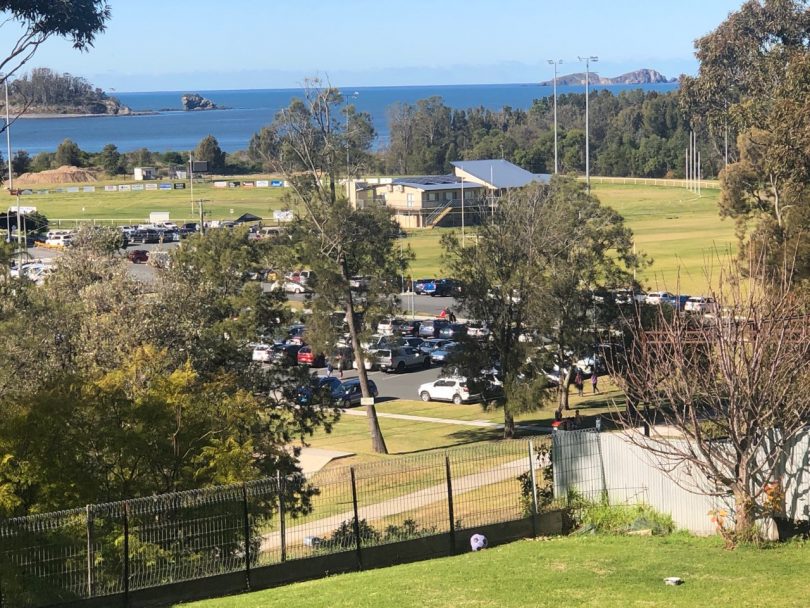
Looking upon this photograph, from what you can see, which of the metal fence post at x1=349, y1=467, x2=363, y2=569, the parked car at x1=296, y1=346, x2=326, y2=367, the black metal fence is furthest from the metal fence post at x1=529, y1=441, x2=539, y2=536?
the parked car at x1=296, y1=346, x2=326, y2=367

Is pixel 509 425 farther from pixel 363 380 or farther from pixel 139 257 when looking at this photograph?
pixel 139 257

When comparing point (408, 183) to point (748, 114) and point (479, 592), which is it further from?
point (479, 592)

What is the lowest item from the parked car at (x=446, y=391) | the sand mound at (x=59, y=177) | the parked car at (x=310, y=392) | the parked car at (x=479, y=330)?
the parked car at (x=446, y=391)

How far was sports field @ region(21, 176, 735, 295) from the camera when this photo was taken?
3027 inches

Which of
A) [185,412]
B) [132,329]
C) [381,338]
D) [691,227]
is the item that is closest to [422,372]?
[381,338]

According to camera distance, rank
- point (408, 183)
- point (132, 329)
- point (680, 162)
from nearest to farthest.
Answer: point (132, 329)
point (408, 183)
point (680, 162)

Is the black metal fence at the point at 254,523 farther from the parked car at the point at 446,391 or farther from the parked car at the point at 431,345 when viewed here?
the parked car at the point at 431,345

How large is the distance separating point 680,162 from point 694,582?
445 feet

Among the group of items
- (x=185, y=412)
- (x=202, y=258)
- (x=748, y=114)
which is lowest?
(x=185, y=412)

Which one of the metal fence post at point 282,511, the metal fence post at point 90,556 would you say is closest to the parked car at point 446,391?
the metal fence post at point 282,511

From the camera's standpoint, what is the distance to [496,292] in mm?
36469

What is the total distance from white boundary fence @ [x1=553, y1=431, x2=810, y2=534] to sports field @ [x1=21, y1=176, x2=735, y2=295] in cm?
4534

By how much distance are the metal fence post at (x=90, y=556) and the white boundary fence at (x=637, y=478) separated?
753cm

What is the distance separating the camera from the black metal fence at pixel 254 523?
14.4m
